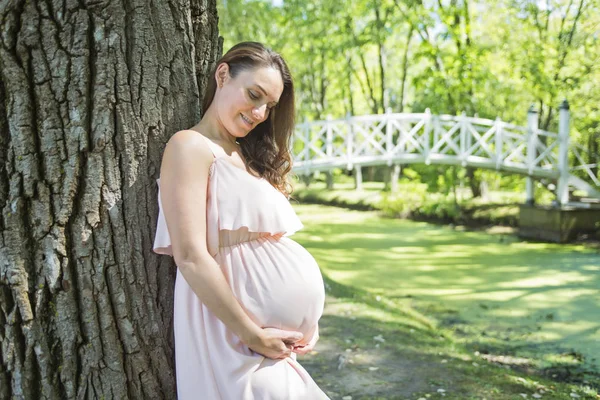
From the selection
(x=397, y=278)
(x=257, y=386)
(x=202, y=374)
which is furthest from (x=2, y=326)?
(x=397, y=278)

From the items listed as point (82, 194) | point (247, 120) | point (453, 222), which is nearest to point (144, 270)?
point (82, 194)

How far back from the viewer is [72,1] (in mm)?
1605

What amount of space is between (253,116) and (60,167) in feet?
1.75

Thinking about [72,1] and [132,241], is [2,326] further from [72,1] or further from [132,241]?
[72,1]

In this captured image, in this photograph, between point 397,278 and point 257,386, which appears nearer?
point 257,386

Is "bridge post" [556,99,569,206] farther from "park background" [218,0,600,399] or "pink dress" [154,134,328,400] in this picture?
"pink dress" [154,134,328,400]

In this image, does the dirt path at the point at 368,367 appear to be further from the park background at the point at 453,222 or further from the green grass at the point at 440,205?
the green grass at the point at 440,205

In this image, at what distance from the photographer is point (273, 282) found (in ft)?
5.29

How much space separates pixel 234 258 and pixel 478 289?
271 inches

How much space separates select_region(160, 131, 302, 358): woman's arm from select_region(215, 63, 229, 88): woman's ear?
227 millimetres

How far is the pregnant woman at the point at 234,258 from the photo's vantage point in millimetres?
1519

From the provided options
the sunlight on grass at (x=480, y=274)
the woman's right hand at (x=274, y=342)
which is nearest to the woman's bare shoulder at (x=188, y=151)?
the woman's right hand at (x=274, y=342)

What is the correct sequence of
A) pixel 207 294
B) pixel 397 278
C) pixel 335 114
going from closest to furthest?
pixel 207 294 → pixel 397 278 → pixel 335 114

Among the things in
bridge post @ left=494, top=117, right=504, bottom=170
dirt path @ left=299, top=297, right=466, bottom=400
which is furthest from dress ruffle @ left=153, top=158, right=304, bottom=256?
bridge post @ left=494, top=117, right=504, bottom=170
